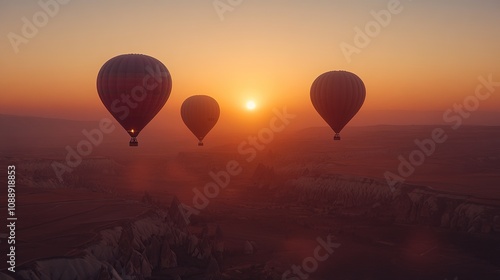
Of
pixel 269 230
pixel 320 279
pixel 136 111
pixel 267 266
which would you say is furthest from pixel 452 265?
pixel 136 111

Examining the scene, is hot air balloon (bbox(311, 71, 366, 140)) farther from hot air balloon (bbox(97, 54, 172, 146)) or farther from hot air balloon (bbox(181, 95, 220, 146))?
hot air balloon (bbox(181, 95, 220, 146))

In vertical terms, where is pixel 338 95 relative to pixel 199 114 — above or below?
above

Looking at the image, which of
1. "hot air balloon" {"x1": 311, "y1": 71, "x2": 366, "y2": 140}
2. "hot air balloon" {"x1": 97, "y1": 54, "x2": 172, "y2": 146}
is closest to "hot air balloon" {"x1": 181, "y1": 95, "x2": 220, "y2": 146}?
"hot air balloon" {"x1": 311, "y1": 71, "x2": 366, "y2": 140}

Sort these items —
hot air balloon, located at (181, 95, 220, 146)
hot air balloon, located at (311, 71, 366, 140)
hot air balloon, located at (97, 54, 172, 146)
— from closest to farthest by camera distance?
hot air balloon, located at (97, 54, 172, 146)
hot air balloon, located at (311, 71, 366, 140)
hot air balloon, located at (181, 95, 220, 146)

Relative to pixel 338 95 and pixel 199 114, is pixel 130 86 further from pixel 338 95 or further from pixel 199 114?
pixel 199 114

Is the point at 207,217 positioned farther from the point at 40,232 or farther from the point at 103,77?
the point at 103,77

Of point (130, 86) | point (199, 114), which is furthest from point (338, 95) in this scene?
point (130, 86)
